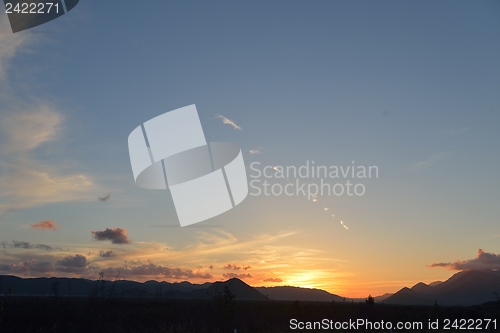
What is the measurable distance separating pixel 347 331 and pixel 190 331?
14356 mm

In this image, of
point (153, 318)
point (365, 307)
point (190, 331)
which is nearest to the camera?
point (190, 331)

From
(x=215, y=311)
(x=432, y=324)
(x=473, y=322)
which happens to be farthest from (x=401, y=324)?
(x=215, y=311)

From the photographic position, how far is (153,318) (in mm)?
37625

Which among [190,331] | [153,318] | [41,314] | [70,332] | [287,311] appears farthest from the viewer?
[287,311]

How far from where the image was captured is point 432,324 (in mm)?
41156

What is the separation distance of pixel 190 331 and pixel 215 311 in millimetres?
7054

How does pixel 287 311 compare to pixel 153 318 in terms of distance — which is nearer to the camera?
pixel 153 318

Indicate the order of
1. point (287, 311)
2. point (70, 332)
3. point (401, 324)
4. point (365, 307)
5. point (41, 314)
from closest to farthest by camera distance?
point (70, 332) < point (41, 314) < point (401, 324) < point (287, 311) < point (365, 307)

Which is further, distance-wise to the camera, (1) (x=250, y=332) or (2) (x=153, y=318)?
(2) (x=153, y=318)

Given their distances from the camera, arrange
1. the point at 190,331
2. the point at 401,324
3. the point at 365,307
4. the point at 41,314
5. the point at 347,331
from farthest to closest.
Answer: the point at 365,307, the point at 401,324, the point at 347,331, the point at 41,314, the point at 190,331

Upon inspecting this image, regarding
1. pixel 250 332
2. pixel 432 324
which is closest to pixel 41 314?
pixel 250 332

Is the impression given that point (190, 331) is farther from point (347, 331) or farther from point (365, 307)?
point (365, 307)

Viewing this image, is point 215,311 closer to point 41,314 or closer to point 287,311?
point 41,314

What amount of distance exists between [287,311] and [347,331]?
12.3 m
